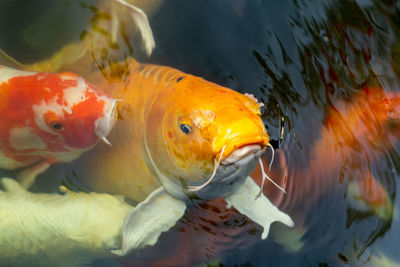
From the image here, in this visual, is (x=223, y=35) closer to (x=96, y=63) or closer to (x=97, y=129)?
(x=96, y=63)

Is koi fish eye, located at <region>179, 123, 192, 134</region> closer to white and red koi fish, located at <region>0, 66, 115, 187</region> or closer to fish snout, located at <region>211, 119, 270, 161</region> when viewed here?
fish snout, located at <region>211, 119, 270, 161</region>

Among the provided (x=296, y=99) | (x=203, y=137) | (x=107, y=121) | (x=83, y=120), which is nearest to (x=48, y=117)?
(x=83, y=120)

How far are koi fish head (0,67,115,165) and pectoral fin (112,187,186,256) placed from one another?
0.42 m

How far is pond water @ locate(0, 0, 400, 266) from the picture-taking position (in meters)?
1.94

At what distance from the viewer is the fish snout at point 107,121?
1938 mm

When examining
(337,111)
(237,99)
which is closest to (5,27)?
(237,99)

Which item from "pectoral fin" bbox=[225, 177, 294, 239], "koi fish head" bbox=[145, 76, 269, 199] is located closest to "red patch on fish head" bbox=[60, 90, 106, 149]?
"koi fish head" bbox=[145, 76, 269, 199]

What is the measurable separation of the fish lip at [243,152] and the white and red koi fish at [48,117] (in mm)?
769

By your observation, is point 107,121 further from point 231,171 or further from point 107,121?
point 231,171

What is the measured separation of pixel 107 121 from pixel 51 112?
0.84 ft

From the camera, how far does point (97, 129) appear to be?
195 centimetres

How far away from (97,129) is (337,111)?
1.24 m

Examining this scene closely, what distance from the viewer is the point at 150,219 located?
1869 mm

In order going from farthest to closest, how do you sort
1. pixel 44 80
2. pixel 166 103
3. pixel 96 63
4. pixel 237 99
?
pixel 96 63 < pixel 44 80 < pixel 166 103 < pixel 237 99
